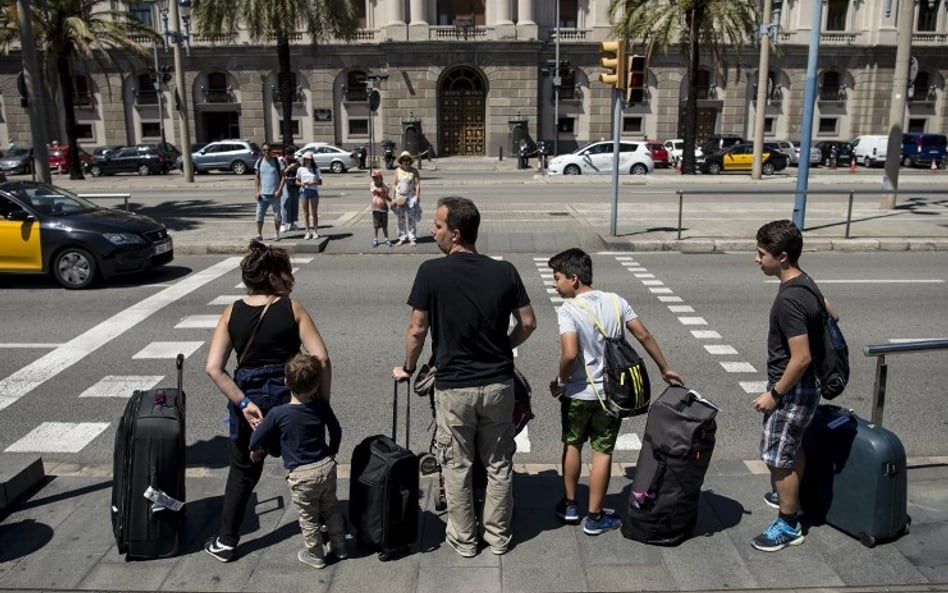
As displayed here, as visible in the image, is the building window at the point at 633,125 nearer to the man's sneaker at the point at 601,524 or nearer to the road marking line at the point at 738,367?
the road marking line at the point at 738,367

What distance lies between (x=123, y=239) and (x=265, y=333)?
8804 millimetres

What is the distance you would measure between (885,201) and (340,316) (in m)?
15.6

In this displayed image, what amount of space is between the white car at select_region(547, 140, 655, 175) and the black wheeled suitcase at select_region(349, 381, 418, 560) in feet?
99.4

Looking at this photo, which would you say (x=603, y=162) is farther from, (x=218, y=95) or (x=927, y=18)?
(x=927, y=18)

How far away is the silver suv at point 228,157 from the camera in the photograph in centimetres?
3778

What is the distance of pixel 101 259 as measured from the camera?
11.7 metres

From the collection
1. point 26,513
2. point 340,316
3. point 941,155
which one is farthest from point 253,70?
point 26,513

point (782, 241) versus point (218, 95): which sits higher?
point (218, 95)

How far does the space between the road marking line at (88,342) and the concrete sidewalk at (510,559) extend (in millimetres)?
2869

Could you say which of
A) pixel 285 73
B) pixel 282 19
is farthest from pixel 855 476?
pixel 282 19

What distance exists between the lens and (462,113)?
4784cm

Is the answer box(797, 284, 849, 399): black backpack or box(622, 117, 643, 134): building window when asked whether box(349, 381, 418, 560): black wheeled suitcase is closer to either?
box(797, 284, 849, 399): black backpack

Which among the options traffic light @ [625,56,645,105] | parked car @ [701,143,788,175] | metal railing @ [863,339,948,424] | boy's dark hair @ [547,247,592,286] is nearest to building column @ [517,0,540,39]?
parked car @ [701,143,788,175]

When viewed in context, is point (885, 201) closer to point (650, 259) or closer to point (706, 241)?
point (706, 241)
